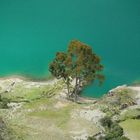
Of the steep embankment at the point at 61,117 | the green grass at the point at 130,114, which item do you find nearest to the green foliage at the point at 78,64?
the steep embankment at the point at 61,117

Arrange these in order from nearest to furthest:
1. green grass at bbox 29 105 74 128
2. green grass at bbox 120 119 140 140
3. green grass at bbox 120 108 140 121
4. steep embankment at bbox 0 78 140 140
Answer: steep embankment at bbox 0 78 140 140 → green grass at bbox 120 119 140 140 → green grass at bbox 29 105 74 128 → green grass at bbox 120 108 140 121

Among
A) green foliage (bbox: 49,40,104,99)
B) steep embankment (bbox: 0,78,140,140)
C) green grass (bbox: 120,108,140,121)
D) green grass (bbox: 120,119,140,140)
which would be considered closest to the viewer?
steep embankment (bbox: 0,78,140,140)

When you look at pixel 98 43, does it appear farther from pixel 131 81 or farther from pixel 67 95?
pixel 67 95

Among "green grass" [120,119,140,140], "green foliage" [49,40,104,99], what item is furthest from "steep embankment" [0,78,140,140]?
"green foliage" [49,40,104,99]

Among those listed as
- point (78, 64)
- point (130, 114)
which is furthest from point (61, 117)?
point (78, 64)

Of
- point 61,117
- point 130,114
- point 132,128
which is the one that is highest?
point 130,114

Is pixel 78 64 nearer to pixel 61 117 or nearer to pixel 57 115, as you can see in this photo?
pixel 57 115

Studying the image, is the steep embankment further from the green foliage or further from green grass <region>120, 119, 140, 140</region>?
the green foliage
